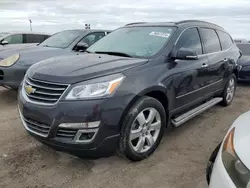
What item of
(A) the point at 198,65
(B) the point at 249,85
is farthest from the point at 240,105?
(B) the point at 249,85

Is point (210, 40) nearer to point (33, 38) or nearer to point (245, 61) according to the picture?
point (245, 61)

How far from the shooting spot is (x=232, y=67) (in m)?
5.25

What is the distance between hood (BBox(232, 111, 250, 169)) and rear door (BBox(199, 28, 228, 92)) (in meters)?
2.50

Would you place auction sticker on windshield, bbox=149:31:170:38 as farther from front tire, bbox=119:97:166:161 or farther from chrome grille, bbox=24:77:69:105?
chrome grille, bbox=24:77:69:105

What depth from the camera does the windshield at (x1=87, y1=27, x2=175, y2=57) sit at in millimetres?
3583

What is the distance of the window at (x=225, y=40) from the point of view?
200 inches

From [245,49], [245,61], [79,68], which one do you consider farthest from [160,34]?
[245,49]

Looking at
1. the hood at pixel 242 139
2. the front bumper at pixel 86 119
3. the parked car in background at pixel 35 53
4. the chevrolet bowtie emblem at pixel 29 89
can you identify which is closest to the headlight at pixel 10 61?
the parked car in background at pixel 35 53

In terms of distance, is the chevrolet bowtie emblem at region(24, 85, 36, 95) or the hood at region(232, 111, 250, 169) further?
the chevrolet bowtie emblem at region(24, 85, 36, 95)

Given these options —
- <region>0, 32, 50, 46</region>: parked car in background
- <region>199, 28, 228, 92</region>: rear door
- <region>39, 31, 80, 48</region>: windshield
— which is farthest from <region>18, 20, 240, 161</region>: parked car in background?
<region>0, 32, 50, 46</region>: parked car in background

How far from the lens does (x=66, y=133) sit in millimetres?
2652

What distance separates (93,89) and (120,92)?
0.28 metres

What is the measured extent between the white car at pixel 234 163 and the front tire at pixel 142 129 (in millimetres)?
1160

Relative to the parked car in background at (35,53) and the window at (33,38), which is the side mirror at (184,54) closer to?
the parked car in background at (35,53)
